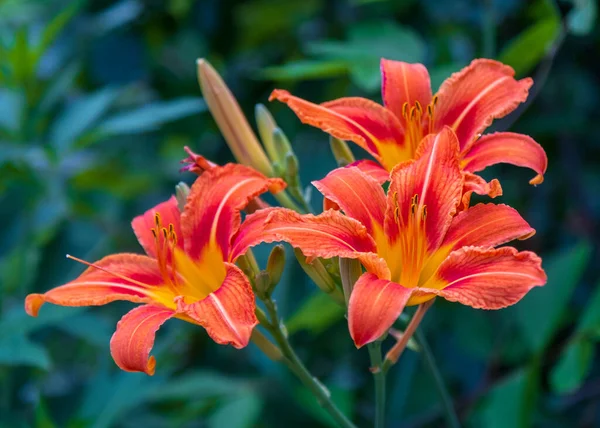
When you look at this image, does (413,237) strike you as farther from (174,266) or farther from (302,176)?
(302,176)

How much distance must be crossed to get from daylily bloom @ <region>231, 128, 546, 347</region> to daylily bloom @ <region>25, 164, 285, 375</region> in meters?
0.07

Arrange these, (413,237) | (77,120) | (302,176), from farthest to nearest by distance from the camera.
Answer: (302,176), (77,120), (413,237)

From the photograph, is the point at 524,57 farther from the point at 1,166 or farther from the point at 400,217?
the point at 1,166

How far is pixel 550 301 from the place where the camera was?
1764mm

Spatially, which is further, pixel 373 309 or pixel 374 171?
pixel 374 171

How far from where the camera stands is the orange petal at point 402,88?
1.33m

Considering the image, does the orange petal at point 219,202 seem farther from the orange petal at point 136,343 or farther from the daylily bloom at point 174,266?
the orange petal at point 136,343

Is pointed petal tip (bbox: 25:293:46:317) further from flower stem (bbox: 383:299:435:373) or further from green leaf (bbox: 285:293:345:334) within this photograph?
green leaf (bbox: 285:293:345:334)

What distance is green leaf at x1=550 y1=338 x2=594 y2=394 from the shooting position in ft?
4.86

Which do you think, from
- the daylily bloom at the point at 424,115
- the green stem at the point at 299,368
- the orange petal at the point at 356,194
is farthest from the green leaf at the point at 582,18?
the green stem at the point at 299,368

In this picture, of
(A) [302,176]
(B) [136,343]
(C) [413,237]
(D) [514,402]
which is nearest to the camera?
(B) [136,343]

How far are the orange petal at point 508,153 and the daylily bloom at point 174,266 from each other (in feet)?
1.10

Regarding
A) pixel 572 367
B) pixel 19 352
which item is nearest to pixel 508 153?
pixel 572 367

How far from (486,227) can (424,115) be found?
1.07 feet
